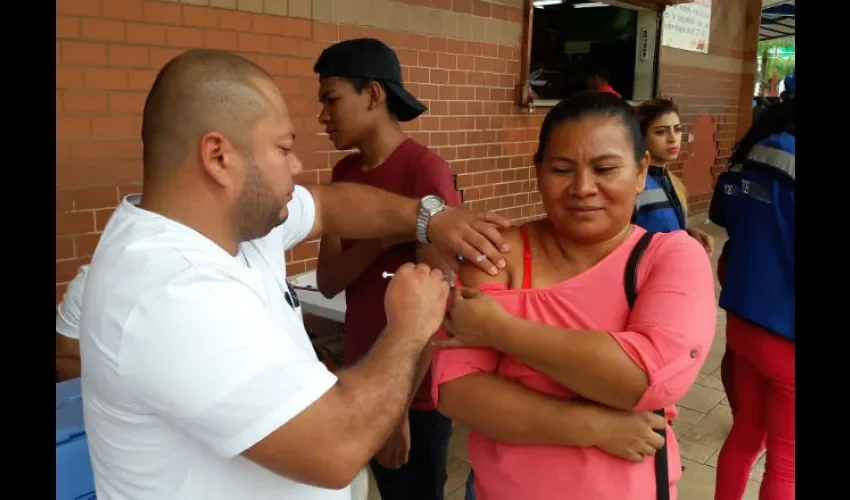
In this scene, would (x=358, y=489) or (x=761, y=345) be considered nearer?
(x=358, y=489)

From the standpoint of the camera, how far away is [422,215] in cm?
187

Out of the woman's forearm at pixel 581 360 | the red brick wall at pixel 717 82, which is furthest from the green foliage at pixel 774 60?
the woman's forearm at pixel 581 360

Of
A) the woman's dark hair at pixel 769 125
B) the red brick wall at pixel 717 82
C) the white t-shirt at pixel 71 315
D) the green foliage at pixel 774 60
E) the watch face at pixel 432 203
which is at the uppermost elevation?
the green foliage at pixel 774 60

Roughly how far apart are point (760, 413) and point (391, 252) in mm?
1613

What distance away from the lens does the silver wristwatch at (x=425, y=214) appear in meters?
1.85

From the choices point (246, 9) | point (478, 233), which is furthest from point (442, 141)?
point (478, 233)

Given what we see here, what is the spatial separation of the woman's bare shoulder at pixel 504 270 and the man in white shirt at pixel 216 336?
0.11m

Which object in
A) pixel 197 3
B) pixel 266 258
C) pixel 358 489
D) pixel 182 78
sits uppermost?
pixel 197 3

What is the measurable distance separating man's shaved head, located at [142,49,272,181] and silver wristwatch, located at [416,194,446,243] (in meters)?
0.72

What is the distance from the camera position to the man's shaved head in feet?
3.85

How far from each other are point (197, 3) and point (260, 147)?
2.39m

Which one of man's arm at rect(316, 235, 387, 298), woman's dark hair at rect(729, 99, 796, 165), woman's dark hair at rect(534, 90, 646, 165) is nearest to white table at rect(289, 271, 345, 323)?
man's arm at rect(316, 235, 387, 298)

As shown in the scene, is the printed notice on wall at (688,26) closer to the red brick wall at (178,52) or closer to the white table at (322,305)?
the red brick wall at (178,52)

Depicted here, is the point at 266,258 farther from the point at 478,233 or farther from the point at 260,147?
the point at 478,233
